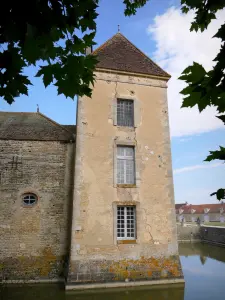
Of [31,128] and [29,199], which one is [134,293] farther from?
[31,128]

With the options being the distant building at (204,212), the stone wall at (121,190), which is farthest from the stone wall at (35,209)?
the distant building at (204,212)

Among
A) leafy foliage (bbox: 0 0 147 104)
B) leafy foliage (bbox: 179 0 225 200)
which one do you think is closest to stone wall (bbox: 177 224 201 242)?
leafy foliage (bbox: 0 0 147 104)

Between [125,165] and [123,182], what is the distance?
0.76m

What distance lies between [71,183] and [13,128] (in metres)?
3.94

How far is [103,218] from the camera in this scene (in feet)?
31.7

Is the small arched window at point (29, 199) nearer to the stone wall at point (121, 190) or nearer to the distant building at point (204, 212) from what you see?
the stone wall at point (121, 190)

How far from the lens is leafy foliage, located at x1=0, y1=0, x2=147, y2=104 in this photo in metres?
1.87

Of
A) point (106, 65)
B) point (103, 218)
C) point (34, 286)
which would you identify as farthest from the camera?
point (106, 65)

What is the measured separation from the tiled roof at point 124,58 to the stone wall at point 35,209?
433 cm

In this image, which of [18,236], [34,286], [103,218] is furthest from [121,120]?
[34,286]

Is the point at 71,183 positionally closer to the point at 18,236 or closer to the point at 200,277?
the point at 18,236

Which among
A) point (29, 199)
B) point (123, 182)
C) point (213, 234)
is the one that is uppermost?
point (123, 182)

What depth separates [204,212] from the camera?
2293 inches

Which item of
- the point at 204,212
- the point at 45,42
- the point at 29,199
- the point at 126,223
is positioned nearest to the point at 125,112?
the point at 126,223
